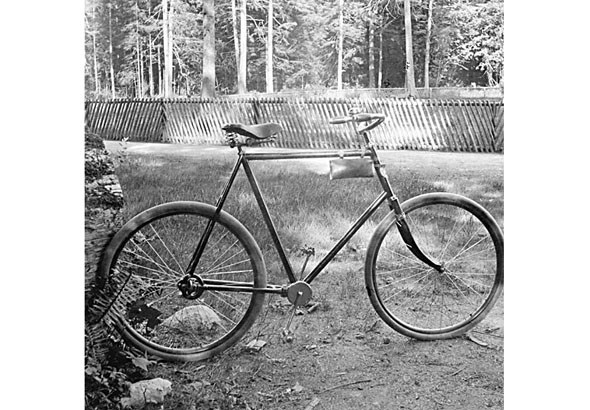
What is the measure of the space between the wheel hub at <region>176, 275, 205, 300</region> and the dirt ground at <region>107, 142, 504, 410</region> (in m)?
0.26

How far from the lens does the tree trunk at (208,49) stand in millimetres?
3209

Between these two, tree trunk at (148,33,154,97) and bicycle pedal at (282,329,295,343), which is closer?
bicycle pedal at (282,329,295,343)

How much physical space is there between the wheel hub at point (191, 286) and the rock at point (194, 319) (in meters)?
0.06

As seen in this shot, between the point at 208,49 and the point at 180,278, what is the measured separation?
94cm

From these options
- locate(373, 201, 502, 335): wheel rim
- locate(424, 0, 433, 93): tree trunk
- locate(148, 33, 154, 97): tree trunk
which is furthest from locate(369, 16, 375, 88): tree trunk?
locate(148, 33, 154, 97): tree trunk

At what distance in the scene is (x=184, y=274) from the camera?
3096 mm

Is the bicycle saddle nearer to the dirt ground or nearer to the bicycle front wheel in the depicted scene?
the dirt ground

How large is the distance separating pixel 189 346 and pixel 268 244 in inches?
20.4

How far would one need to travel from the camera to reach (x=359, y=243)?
313cm

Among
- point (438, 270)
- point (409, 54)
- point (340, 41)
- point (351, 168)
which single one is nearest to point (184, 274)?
point (351, 168)

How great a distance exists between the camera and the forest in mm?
3170

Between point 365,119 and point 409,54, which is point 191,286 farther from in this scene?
point 409,54
